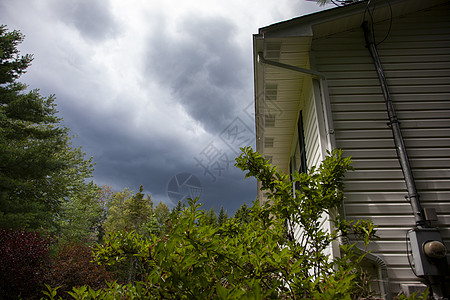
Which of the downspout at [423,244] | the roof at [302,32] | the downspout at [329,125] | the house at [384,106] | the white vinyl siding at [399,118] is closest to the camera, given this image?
the downspout at [423,244]

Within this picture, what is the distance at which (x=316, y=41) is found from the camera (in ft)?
11.4

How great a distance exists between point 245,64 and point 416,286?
177 inches

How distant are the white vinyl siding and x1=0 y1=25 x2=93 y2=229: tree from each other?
37.2 feet

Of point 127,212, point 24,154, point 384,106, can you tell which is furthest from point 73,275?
point 127,212

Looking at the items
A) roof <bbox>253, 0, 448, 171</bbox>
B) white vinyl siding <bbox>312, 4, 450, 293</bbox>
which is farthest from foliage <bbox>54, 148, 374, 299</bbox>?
roof <bbox>253, 0, 448, 171</bbox>

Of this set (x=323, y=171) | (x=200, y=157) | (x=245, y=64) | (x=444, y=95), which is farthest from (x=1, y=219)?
(x=444, y=95)

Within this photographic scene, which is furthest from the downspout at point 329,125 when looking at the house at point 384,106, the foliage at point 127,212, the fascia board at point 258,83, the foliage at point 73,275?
the foliage at point 127,212

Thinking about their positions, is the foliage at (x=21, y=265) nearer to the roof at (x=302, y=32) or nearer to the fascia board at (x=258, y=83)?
the fascia board at (x=258, y=83)

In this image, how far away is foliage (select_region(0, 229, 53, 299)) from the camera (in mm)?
5352

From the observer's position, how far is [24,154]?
34.0 ft

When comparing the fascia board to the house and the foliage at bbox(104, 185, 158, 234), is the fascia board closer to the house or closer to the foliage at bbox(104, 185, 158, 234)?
the house

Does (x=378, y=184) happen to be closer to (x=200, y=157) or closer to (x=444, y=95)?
(x=444, y=95)

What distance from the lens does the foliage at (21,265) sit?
535cm

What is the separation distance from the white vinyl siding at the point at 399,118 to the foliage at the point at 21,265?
6713 mm
